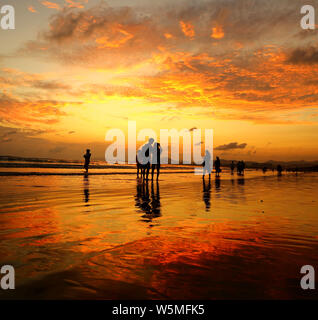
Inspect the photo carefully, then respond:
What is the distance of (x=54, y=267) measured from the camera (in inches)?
161

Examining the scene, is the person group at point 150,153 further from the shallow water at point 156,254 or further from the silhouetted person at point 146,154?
the shallow water at point 156,254

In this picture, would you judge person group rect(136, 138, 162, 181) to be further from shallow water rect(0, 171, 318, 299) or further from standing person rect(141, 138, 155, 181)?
shallow water rect(0, 171, 318, 299)

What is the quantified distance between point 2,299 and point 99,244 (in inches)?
84.4

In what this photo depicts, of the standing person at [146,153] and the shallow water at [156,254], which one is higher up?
the standing person at [146,153]

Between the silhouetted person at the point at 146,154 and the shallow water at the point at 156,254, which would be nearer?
the shallow water at the point at 156,254

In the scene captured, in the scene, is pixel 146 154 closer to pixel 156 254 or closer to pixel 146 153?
pixel 146 153

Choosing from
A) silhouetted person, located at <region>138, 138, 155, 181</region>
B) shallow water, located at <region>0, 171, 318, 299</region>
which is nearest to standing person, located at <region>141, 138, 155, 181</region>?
silhouetted person, located at <region>138, 138, 155, 181</region>

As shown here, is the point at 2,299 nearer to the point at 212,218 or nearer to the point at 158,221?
the point at 158,221

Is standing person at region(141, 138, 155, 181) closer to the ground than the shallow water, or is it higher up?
higher up

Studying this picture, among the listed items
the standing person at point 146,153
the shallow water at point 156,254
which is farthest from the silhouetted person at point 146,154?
the shallow water at point 156,254

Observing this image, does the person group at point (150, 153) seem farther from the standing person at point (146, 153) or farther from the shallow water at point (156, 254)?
the shallow water at point (156, 254)

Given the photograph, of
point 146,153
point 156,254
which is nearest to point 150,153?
point 146,153
